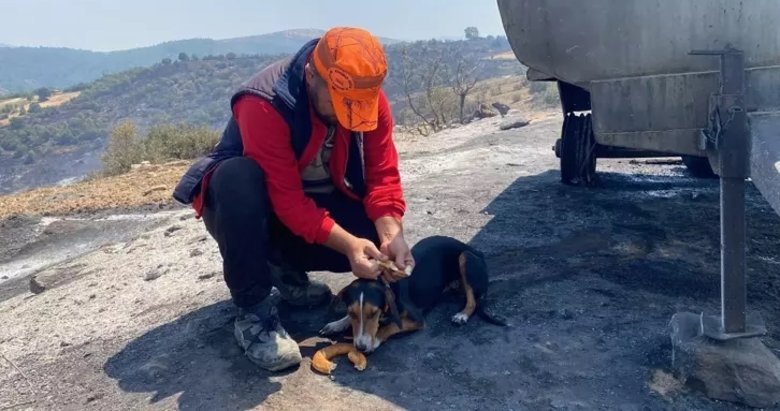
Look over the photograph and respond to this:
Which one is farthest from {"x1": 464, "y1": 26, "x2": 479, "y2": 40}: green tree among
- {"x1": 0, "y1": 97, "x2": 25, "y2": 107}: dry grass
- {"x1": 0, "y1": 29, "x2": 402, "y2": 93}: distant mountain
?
{"x1": 0, "y1": 97, "x2": 25, "y2": 107}: dry grass

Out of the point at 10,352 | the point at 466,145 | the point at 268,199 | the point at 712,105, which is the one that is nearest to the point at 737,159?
the point at 712,105

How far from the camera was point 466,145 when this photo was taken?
9.09 m

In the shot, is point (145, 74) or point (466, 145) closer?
point (466, 145)

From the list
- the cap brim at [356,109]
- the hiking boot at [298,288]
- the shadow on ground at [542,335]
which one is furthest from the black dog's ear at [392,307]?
the cap brim at [356,109]

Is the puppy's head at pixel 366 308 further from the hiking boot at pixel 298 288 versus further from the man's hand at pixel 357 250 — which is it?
the hiking boot at pixel 298 288

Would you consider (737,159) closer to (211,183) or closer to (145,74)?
(211,183)

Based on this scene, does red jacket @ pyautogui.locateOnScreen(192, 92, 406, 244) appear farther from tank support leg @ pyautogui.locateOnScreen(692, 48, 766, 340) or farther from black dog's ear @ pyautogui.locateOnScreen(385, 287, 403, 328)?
tank support leg @ pyautogui.locateOnScreen(692, 48, 766, 340)

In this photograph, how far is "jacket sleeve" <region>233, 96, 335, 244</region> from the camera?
293 cm

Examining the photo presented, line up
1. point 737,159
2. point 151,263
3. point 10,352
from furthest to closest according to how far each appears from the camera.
A: 1. point 151,263
2. point 10,352
3. point 737,159

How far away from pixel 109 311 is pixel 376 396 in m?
2.07

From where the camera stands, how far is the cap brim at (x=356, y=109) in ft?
9.23

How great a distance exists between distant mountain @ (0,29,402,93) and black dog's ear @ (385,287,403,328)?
131784 millimetres

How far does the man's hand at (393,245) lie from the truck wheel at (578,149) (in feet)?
9.76

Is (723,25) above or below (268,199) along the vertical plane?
above
